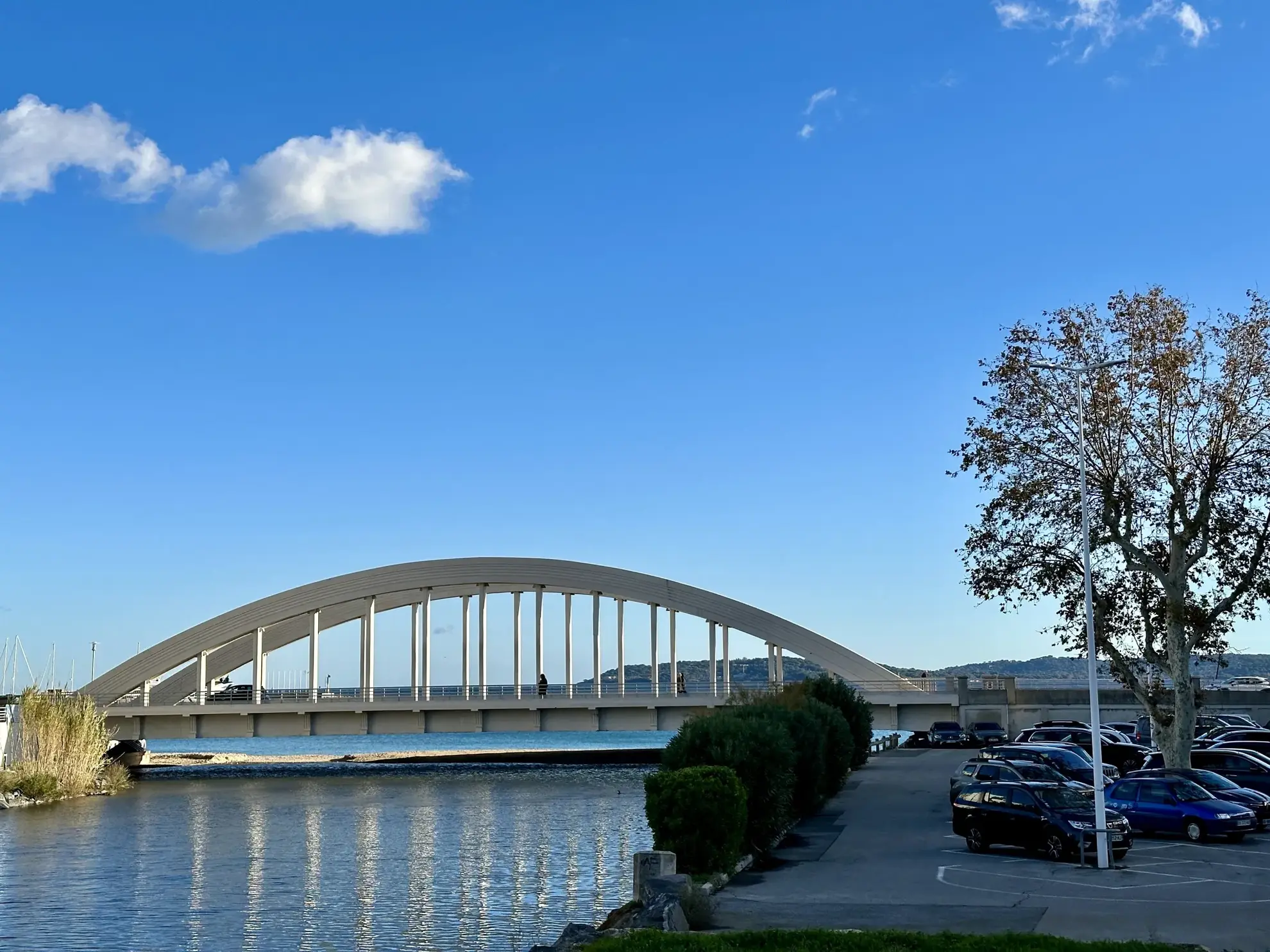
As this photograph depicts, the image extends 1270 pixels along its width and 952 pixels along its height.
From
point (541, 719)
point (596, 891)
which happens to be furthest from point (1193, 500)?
point (541, 719)

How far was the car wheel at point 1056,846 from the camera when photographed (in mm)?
27328

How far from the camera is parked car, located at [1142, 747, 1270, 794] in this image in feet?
122

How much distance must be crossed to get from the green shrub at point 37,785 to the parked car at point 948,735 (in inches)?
1859

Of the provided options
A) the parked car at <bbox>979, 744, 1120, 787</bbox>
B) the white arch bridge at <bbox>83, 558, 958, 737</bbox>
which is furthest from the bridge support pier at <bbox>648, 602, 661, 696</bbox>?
the parked car at <bbox>979, 744, 1120, 787</bbox>

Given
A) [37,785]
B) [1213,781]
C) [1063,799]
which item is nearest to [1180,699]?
[1213,781]

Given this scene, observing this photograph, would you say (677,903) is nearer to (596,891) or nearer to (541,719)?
(596,891)

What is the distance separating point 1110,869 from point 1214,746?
2218cm

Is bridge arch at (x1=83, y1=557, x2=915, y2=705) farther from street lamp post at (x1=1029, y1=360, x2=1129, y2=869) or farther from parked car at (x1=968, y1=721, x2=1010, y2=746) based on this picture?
street lamp post at (x1=1029, y1=360, x2=1129, y2=869)

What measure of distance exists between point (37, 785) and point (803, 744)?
37.8m

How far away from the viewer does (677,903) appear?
1977cm

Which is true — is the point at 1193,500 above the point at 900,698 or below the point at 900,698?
above

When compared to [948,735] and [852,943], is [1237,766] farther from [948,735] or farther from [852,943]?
[948,735]

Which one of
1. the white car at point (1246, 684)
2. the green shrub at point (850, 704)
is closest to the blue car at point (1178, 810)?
the green shrub at point (850, 704)

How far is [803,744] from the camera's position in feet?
119
